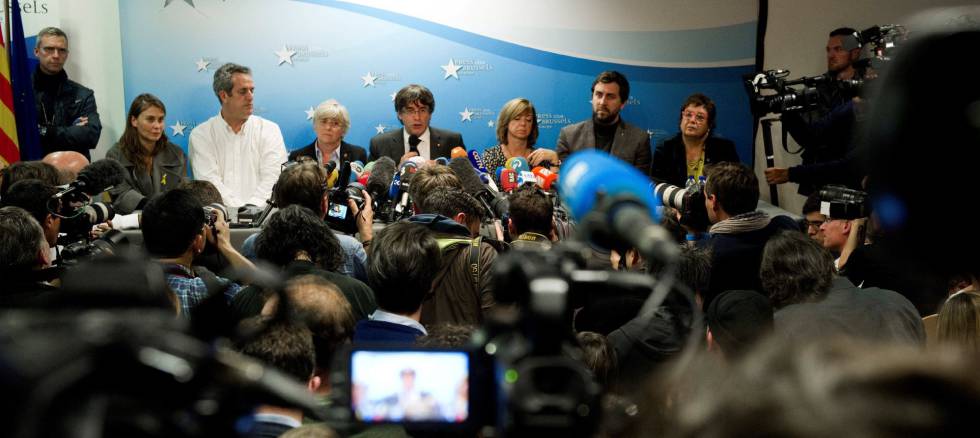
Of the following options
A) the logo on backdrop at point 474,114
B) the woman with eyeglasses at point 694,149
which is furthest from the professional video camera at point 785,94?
the logo on backdrop at point 474,114

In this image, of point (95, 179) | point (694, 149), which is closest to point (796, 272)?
point (95, 179)

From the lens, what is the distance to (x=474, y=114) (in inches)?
284

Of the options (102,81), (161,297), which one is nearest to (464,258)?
(161,297)

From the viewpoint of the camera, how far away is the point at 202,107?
6934 millimetres

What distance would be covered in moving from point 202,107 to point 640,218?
21.0 ft

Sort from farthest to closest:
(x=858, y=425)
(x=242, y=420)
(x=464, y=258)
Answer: (x=464, y=258), (x=242, y=420), (x=858, y=425)

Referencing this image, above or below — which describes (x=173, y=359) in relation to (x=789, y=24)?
below

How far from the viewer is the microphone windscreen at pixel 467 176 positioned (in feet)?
15.3

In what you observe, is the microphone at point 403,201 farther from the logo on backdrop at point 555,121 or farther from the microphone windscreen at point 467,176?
the logo on backdrop at point 555,121

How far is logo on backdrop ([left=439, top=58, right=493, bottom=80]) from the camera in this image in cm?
717

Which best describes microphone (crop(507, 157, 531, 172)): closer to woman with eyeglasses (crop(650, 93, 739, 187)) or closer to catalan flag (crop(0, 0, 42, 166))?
woman with eyeglasses (crop(650, 93, 739, 187))

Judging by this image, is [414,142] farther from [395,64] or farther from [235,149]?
[235,149]

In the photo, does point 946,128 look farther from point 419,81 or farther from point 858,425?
point 419,81

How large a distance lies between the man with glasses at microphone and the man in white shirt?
2.31 ft
